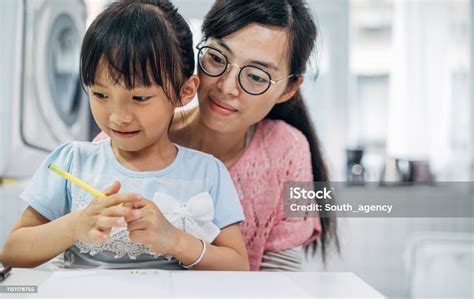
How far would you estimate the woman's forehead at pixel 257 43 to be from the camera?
94 cm

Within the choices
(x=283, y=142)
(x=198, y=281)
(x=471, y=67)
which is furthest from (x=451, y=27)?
(x=198, y=281)

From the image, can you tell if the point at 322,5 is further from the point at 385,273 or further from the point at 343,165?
the point at 385,273

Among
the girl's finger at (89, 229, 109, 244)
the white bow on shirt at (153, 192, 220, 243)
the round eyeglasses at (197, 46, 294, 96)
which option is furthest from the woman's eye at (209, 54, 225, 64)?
the girl's finger at (89, 229, 109, 244)

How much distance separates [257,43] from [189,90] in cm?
13

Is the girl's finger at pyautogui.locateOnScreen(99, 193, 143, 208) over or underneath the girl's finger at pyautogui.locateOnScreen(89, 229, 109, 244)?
over

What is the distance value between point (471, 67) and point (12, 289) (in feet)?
2.68

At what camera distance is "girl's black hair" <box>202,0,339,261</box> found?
3.08ft

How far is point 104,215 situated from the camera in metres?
0.83

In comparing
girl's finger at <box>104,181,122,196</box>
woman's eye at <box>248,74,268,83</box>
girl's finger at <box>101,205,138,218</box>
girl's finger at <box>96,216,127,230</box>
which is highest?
woman's eye at <box>248,74,268,83</box>

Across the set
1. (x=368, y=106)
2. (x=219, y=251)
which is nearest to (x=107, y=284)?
(x=219, y=251)

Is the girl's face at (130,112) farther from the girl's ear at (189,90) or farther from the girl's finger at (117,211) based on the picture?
the girl's finger at (117,211)

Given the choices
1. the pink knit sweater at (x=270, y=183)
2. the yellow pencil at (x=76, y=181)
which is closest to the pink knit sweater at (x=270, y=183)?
the pink knit sweater at (x=270, y=183)

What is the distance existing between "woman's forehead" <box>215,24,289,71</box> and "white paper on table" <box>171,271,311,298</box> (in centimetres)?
33

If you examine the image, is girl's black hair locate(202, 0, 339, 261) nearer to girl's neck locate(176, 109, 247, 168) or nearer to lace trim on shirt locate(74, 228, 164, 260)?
girl's neck locate(176, 109, 247, 168)
